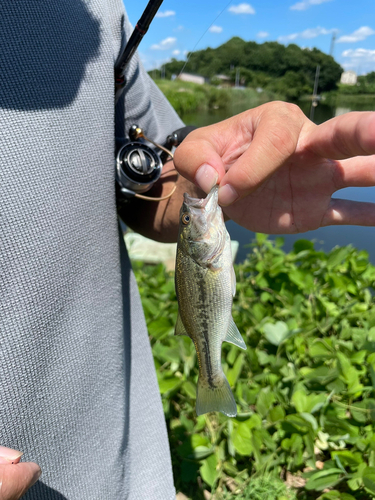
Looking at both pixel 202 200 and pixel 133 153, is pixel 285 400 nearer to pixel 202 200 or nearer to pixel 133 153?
pixel 202 200

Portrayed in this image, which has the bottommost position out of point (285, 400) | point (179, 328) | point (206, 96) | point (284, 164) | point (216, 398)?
point (206, 96)

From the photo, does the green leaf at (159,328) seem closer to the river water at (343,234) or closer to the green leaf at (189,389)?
the green leaf at (189,389)

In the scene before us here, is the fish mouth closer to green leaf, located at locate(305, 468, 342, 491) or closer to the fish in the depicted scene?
the fish

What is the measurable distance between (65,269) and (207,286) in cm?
50

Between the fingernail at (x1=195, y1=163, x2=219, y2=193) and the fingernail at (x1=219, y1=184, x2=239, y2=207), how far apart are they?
0.12 feet

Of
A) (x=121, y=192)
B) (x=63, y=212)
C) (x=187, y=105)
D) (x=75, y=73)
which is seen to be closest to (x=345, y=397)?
(x=121, y=192)

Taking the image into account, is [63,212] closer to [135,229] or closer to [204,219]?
[204,219]

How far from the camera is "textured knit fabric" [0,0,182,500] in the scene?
1.02 meters

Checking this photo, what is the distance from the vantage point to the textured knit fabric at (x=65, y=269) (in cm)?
102

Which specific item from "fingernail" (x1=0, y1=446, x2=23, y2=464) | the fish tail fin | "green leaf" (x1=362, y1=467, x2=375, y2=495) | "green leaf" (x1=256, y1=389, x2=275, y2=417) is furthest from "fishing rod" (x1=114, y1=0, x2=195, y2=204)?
"green leaf" (x1=362, y1=467, x2=375, y2=495)

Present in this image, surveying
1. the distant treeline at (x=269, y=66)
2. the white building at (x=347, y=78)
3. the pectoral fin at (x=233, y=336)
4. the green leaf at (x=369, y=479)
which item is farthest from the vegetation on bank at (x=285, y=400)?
the white building at (x=347, y=78)

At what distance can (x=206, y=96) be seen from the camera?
10906mm

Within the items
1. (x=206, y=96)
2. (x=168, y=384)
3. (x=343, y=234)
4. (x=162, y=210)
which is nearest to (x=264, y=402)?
(x=168, y=384)

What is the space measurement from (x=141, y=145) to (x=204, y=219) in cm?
61
